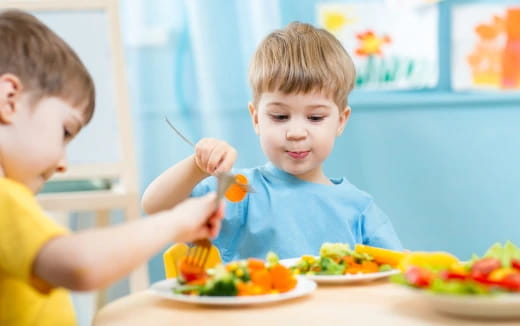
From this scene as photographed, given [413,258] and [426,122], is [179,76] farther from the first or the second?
[413,258]

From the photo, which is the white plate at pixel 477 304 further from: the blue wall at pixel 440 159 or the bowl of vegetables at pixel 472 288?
the blue wall at pixel 440 159

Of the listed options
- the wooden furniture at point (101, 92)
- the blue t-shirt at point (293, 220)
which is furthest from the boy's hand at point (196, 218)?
the wooden furniture at point (101, 92)

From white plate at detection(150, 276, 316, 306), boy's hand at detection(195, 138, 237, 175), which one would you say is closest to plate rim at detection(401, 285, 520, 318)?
white plate at detection(150, 276, 316, 306)

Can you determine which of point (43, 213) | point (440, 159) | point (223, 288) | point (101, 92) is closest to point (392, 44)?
point (440, 159)

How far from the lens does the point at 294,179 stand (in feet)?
4.91

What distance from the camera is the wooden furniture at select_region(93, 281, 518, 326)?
817 millimetres

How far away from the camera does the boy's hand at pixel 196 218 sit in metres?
0.83

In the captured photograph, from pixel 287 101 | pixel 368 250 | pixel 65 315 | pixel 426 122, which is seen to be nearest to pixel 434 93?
pixel 426 122

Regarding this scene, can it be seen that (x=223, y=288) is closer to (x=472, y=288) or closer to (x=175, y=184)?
(x=472, y=288)

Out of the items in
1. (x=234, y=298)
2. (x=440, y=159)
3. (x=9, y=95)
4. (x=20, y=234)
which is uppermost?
(x=9, y=95)

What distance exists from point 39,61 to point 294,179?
2.32ft

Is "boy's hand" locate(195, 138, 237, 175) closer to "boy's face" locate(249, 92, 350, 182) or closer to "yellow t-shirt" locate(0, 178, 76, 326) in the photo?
"boy's face" locate(249, 92, 350, 182)

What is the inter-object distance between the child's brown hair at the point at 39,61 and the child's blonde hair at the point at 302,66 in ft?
1.83

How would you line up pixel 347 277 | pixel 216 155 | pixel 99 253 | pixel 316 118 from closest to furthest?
1. pixel 99 253
2. pixel 347 277
3. pixel 216 155
4. pixel 316 118
